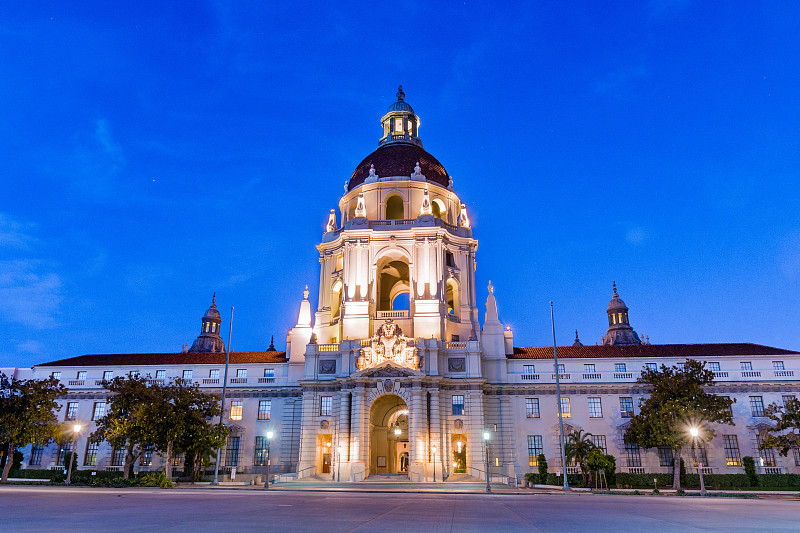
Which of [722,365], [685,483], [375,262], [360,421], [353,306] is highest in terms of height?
[375,262]

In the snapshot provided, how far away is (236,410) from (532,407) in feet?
109

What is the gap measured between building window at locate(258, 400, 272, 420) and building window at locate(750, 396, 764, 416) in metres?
51.8

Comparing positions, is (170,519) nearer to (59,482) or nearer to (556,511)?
(556,511)

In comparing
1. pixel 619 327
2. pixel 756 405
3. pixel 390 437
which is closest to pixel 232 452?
pixel 390 437

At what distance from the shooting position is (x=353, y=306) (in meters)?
66.3

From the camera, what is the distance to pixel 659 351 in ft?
214

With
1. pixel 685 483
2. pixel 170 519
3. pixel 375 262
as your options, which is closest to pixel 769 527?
pixel 170 519

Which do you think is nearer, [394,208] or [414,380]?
[414,380]

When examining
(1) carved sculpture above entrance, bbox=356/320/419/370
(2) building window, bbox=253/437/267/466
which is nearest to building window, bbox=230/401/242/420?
(2) building window, bbox=253/437/267/466

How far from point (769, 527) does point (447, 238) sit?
56.0 metres

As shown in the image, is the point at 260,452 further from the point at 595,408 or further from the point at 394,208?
the point at 595,408

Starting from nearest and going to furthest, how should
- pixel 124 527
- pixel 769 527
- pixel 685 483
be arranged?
pixel 124 527, pixel 769 527, pixel 685 483

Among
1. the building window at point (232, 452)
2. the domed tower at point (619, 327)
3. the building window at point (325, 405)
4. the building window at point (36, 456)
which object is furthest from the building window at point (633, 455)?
the building window at point (36, 456)

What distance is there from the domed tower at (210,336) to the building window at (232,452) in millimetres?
53777
